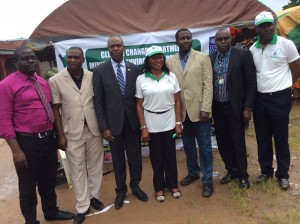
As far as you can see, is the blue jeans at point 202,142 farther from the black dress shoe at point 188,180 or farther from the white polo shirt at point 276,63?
the white polo shirt at point 276,63

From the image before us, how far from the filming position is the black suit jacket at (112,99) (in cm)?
334

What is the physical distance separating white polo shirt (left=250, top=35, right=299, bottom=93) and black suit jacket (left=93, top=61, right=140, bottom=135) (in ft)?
5.11

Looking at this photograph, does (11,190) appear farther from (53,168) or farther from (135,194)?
(135,194)

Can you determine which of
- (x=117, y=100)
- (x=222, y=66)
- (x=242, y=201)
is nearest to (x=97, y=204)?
(x=117, y=100)

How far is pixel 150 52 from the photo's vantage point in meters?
3.30

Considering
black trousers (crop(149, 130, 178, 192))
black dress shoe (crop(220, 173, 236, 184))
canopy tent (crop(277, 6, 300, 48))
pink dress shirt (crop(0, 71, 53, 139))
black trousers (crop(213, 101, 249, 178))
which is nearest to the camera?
pink dress shirt (crop(0, 71, 53, 139))

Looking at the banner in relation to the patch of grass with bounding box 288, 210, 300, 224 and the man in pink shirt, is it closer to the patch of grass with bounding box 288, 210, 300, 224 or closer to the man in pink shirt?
the man in pink shirt

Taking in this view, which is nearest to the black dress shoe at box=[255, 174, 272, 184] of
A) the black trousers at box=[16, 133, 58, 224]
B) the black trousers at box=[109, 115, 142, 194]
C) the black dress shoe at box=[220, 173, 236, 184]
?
the black dress shoe at box=[220, 173, 236, 184]

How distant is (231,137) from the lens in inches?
148

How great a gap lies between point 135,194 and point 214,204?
1.07m

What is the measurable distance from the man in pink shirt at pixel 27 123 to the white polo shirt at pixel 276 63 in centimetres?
254

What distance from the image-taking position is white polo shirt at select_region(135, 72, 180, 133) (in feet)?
10.9

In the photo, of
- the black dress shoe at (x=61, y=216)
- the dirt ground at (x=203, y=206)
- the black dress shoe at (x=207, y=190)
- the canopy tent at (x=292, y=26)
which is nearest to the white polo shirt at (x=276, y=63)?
the dirt ground at (x=203, y=206)

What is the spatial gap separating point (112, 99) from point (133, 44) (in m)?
2.01
